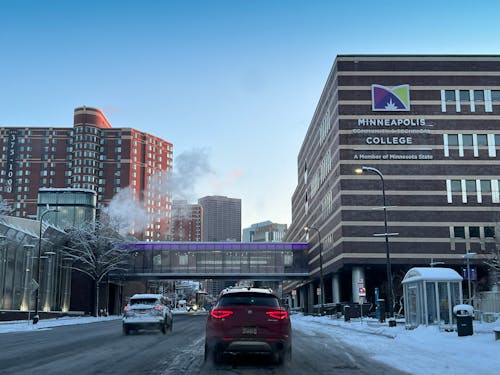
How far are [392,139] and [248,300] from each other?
53569mm

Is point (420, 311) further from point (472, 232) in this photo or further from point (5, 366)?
point (472, 232)

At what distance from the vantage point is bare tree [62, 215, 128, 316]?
6406cm

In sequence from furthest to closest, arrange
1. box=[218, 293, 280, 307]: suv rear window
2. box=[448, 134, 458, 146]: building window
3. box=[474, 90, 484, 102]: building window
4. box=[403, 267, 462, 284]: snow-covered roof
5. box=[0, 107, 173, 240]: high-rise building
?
box=[0, 107, 173, 240]: high-rise building
box=[474, 90, 484, 102]: building window
box=[448, 134, 458, 146]: building window
box=[403, 267, 462, 284]: snow-covered roof
box=[218, 293, 280, 307]: suv rear window

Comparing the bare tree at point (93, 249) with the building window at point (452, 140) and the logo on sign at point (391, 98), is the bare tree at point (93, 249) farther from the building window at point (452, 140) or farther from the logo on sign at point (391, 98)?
the building window at point (452, 140)

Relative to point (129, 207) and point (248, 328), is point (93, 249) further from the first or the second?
point (129, 207)

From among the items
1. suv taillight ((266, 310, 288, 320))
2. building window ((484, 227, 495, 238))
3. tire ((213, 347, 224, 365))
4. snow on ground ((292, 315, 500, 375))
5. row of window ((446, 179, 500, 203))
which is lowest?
snow on ground ((292, 315, 500, 375))

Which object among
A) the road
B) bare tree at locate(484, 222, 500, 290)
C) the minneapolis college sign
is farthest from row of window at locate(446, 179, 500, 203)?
the road

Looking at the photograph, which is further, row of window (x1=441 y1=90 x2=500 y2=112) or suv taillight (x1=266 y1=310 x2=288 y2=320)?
row of window (x1=441 y1=90 x2=500 y2=112)

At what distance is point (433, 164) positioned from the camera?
6166cm

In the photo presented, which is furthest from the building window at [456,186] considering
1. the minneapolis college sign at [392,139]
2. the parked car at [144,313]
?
the parked car at [144,313]

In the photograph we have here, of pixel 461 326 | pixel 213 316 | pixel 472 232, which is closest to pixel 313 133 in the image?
pixel 472 232

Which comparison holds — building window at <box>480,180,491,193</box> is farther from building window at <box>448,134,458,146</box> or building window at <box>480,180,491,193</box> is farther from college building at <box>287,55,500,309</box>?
building window at <box>448,134,458,146</box>

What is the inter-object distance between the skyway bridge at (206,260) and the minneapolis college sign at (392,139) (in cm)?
2884

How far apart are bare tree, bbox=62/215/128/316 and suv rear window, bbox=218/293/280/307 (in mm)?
54115
